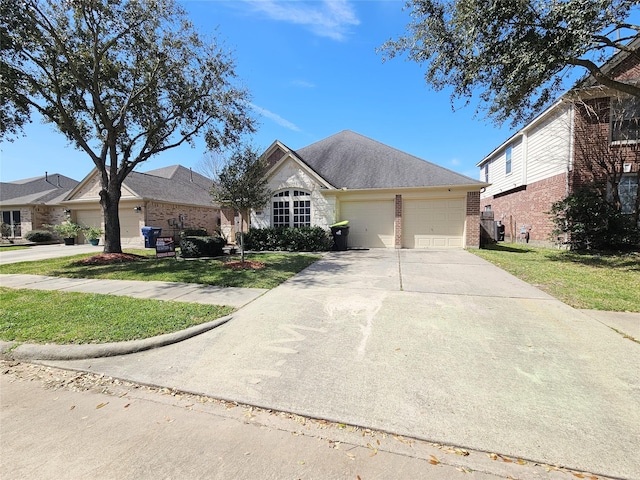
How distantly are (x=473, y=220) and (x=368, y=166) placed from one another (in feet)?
19.7

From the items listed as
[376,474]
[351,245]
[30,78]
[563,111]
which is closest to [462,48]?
[563,111]

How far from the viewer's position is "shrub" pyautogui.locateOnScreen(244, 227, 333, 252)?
44.7 feet

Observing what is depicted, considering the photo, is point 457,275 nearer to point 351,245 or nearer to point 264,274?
point 264,274

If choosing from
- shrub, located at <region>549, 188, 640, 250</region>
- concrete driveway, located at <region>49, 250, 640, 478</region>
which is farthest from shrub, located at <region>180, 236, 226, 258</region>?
shrub, located at <region>549, 188, 640, 250</region>

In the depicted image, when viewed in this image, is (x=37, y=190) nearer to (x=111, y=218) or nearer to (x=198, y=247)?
(x=111, y=218)

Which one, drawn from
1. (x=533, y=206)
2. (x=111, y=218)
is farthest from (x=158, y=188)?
(x=533, y=206)

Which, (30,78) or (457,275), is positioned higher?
(30,78)

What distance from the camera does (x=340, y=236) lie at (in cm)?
1380

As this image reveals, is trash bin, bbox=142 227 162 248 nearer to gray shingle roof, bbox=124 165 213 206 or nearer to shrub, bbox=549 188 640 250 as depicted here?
gray shingle roof, bbox=124 165 213 206

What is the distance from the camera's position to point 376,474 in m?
2.02

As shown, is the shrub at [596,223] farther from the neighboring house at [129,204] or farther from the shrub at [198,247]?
the neighboring house at [129,204]

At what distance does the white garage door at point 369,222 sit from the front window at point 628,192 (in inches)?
372

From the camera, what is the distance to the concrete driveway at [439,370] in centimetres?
239

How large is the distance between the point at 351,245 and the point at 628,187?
39.3 feet
